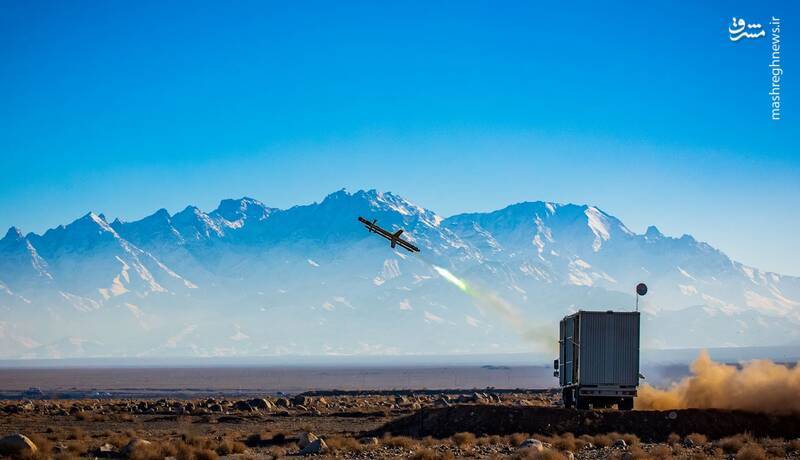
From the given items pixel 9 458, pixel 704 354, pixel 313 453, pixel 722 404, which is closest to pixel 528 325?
pixel 704 354

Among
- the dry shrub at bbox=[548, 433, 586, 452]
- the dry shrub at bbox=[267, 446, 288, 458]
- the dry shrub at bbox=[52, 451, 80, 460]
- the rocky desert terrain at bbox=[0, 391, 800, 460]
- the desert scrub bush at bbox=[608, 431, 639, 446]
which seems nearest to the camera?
the dry shrub at bbox=[52, 451, 80, 460]

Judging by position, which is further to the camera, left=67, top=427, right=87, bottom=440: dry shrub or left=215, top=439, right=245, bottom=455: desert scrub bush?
left=67, top=427, right=87, bottom=440: dry shrub

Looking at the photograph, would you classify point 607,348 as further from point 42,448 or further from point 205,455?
point 42,448

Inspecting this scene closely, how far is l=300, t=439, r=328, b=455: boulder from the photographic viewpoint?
3550 cm

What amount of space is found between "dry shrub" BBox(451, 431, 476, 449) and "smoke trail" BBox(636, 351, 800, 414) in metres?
10.7

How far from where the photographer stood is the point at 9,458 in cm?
3200

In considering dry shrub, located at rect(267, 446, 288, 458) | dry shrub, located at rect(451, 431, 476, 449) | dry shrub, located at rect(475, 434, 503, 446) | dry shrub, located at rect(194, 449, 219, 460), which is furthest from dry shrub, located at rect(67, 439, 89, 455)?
dry shrub, located at rect(475, 434, 503, 446)

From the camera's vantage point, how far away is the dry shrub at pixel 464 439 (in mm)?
37144

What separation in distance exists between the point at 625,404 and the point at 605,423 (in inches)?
106

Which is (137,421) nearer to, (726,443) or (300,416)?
(300,416)

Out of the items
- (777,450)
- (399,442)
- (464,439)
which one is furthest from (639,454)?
(399,442)

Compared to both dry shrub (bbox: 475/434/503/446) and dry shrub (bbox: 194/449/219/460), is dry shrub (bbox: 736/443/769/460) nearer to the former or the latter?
dry shrub (bbox: 475/434/503/446)

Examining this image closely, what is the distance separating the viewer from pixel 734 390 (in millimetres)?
43938

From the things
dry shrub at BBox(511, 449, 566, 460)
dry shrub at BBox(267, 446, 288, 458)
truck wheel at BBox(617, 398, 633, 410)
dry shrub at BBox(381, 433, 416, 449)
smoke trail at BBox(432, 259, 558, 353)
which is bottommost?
dry shrub at BBox(267, 446, 288, 458)
